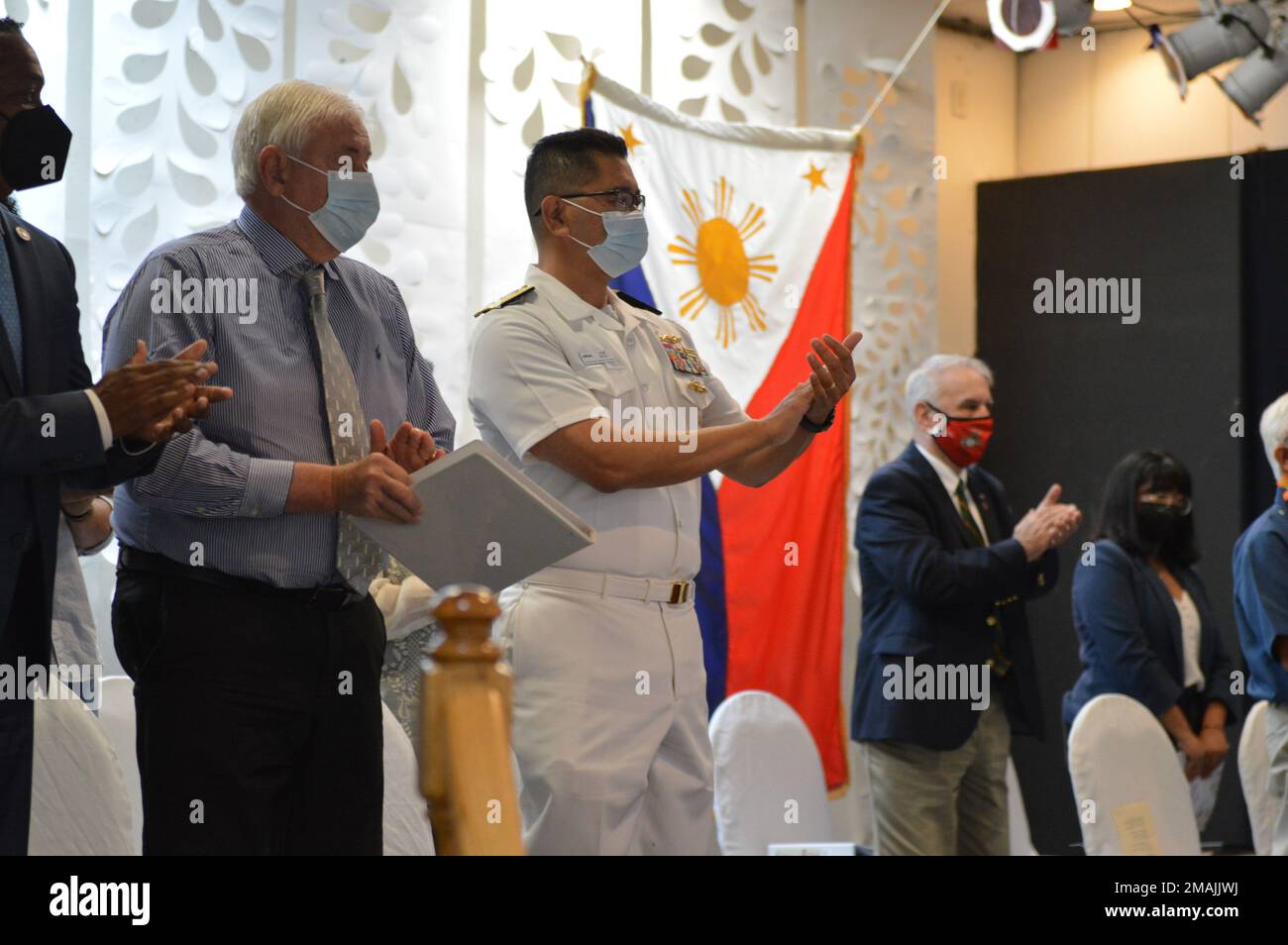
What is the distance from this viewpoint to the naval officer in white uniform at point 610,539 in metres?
2.84

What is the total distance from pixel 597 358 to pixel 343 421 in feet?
2.06

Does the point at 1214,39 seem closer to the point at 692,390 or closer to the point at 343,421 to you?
the point at 692,390

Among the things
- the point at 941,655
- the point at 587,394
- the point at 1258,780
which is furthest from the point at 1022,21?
the point at 587,394

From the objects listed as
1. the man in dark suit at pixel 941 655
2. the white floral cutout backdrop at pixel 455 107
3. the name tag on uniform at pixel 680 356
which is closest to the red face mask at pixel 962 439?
the man in dark suit at pixel 941 655

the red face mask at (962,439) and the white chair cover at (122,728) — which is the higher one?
the red face mask at (962,439)

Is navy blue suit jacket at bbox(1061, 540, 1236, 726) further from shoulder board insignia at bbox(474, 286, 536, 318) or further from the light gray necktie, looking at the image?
the light gray necktie

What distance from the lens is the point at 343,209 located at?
2.60 metres

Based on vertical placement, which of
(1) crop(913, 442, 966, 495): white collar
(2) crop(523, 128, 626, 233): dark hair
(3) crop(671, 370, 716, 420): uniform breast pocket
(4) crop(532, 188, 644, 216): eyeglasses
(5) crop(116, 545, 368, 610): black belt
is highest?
(2) crop(523, 128, 626, 233): dark hair

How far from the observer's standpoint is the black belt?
7.80ft

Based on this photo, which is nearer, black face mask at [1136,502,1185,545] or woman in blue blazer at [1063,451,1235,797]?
woman in blue blazer at [1063,451,1235,797]

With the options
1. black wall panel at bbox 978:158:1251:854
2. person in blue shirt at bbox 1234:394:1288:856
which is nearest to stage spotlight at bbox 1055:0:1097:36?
black wall panel at bbox 978:158:1251:854

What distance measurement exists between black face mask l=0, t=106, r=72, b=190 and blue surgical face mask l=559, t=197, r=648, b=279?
104 centimetres

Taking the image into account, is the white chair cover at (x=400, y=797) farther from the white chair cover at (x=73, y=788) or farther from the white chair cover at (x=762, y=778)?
the white chair cover at (x=762, y=778)

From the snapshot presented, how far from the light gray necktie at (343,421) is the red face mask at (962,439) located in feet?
7.58
